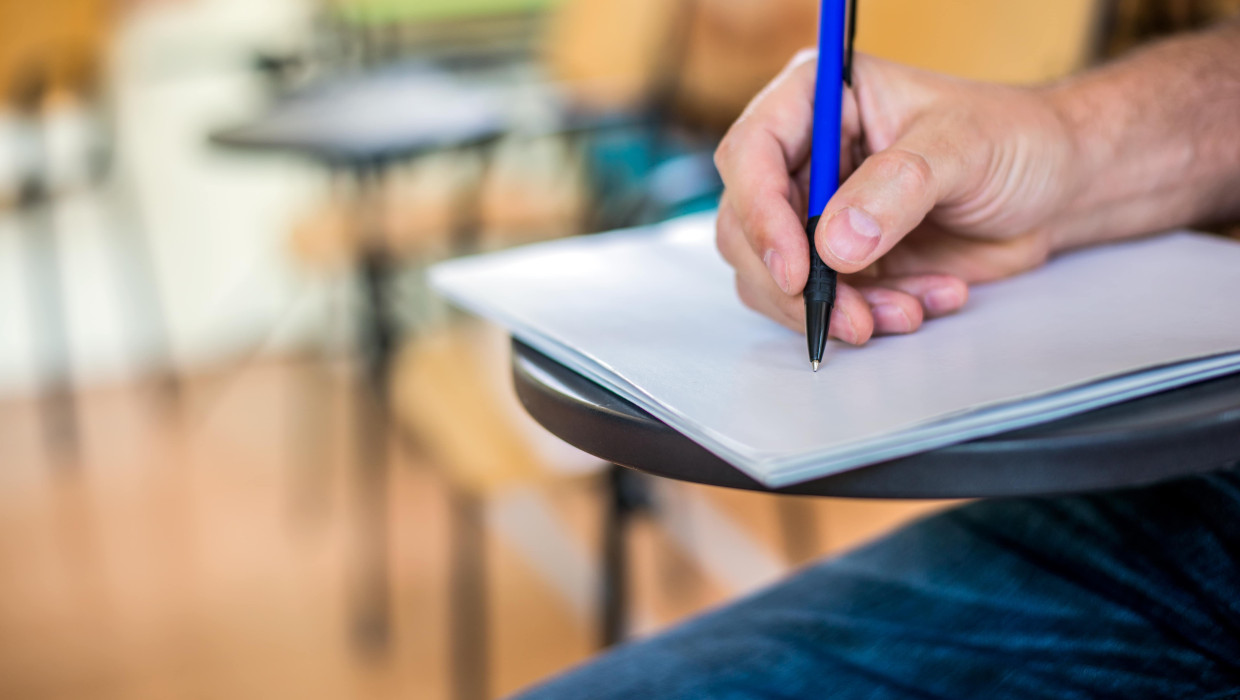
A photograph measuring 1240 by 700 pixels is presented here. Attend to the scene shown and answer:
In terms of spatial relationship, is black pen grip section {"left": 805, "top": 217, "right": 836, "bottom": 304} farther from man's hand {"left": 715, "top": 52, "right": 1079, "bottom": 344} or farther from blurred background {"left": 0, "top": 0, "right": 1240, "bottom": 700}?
blurred background {"left": 0, "top": 0, "right": 1240, "bottom": 700}

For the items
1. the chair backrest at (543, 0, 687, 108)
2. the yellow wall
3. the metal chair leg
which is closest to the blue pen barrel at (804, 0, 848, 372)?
the yellow wall

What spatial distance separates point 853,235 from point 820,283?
0.02 m

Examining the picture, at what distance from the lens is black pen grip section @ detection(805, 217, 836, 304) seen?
1.49 feet

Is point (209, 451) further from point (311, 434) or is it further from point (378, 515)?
point (378, 515)

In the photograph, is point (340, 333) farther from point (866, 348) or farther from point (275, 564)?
point (866, 348)

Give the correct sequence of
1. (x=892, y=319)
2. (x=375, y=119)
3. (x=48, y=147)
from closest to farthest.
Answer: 1. (x=892, y=319)
2. (x=375, y=119)
3. (x=48, y=147)

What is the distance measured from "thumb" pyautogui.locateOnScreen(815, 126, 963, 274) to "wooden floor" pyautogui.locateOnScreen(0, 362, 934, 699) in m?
0.91

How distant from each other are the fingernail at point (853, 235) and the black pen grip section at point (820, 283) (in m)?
0.01

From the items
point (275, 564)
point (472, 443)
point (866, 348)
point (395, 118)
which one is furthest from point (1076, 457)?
point (275, 564)

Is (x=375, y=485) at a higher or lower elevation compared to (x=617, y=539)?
lower

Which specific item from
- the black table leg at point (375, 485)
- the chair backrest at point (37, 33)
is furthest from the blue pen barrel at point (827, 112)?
the chair backrest at point (37, 33)

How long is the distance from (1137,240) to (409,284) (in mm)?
3002

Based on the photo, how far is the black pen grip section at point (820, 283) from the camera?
1.49 ft

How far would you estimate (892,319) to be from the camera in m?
0.48
